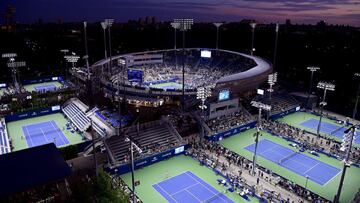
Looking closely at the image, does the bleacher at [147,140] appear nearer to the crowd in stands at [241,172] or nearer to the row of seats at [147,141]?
the row of seats at [147,141]

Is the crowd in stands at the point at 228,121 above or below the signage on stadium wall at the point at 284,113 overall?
above

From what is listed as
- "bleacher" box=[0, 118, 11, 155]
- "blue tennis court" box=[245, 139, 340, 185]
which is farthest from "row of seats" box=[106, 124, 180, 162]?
"bleacher" box=[0, 118, 11, 155]

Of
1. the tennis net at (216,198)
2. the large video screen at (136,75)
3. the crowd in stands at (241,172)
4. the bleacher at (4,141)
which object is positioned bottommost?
the tennis net at (216,198)

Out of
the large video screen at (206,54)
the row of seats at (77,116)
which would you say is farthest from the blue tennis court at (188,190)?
the large video screen at (206,54)

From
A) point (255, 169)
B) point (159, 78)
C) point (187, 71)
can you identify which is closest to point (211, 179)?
point (255, 169)

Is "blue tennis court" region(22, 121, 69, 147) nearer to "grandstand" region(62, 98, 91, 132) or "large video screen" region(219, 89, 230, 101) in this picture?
"grandstand" region(62, 98, 91, 132)

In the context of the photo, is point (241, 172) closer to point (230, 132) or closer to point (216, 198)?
point (216, 198)

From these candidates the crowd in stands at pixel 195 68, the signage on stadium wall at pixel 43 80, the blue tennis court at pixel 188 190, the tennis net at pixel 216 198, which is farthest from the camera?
the signage on stadium wall at pixel 43 80

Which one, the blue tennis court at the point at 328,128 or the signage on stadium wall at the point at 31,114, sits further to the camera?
the signage on stadium wall at the point at 31,114
